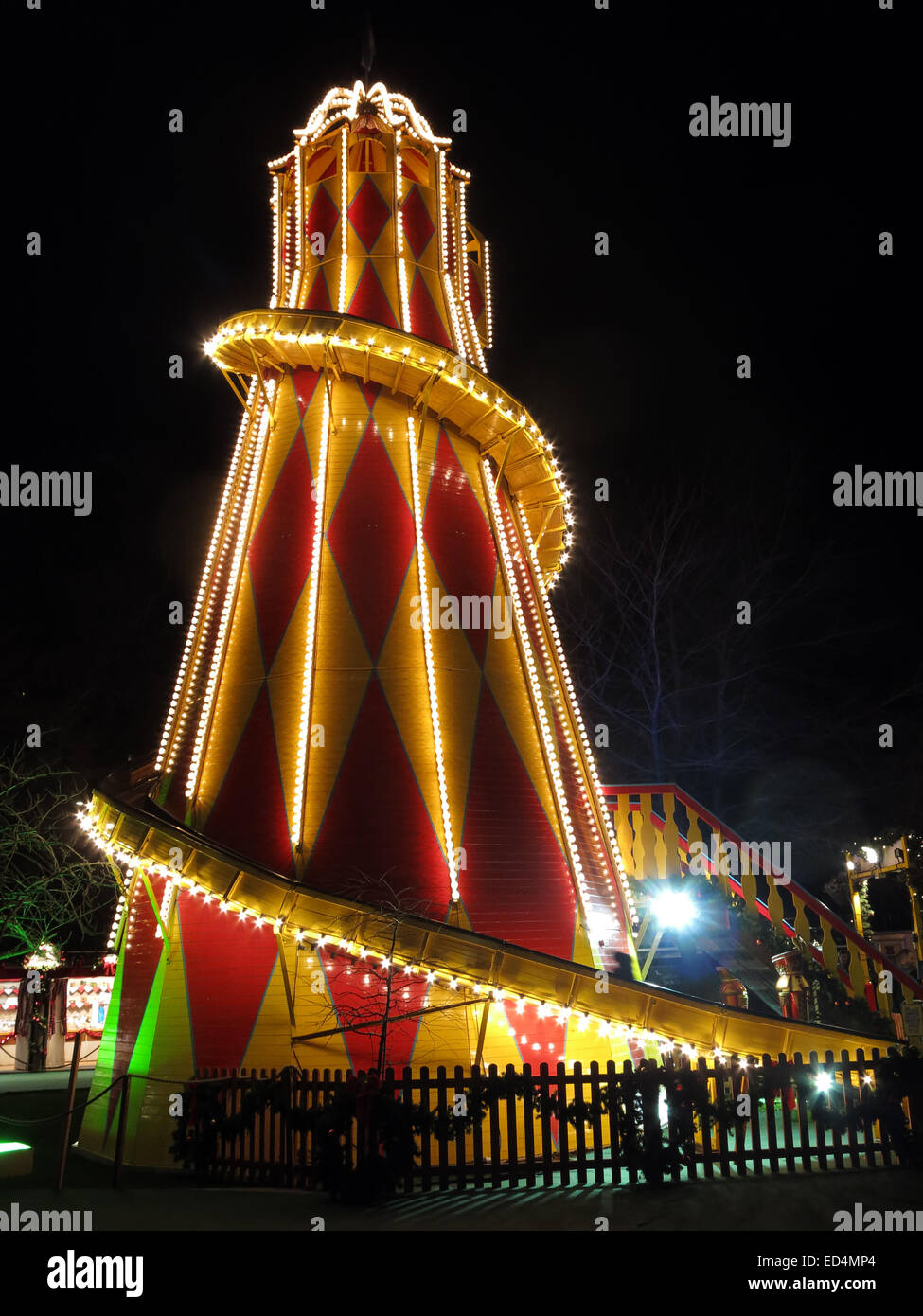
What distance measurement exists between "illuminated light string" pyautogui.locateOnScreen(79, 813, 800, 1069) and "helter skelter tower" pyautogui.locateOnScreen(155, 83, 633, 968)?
Result: 609 millimetres

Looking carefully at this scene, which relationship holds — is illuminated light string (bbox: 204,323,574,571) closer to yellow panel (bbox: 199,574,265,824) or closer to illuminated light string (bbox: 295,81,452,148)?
yellow panel (bbox: 199,574,265,824)

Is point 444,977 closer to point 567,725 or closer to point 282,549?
point 567,725

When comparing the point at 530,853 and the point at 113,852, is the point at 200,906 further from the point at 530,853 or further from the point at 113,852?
the point at 530,853

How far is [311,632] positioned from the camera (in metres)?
11.8

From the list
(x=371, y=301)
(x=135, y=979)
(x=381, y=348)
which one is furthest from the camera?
(x=371, y=301)

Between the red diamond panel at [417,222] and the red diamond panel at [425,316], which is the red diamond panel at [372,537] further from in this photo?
the red diamond panel at [417,222]

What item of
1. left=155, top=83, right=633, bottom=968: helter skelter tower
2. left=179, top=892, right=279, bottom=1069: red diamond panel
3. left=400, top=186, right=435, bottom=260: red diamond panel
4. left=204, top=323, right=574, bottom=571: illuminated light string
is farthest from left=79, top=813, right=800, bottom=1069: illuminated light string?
left=400, top=186, right=435, bottom=260: red diamond panel

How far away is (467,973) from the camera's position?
955cm

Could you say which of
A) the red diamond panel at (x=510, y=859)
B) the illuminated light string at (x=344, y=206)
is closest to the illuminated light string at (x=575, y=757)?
the red diamond panel at (x=510, y=859)

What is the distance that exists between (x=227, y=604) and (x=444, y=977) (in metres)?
5.87

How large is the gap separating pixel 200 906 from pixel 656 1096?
5271 mm

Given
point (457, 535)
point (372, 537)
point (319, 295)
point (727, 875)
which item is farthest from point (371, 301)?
point (727, 875)

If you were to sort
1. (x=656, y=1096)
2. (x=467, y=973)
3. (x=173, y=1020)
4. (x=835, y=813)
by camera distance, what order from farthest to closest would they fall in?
(x=835, y=813) < (x=173, y=1020) < (x=467, y=973) < (x=656, y=1096)
